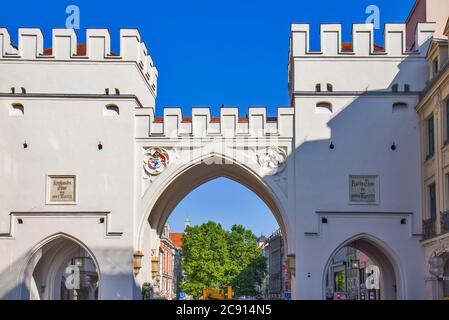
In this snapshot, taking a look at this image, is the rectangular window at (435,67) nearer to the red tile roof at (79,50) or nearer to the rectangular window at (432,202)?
the rectangular window at (432,202)

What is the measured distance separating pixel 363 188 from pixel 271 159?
3347mm

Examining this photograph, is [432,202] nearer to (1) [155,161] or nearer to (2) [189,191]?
(1) [155,161]

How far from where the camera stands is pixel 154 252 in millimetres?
27578

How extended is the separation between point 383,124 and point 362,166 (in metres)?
1.66

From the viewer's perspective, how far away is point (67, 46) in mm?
24688

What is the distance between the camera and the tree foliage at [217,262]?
64000mm

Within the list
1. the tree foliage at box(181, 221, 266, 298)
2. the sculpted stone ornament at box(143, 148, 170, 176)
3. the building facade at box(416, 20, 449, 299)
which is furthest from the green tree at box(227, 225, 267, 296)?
the building facade at box(416, 20, 449, 299)

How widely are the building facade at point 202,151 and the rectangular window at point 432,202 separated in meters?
0.52

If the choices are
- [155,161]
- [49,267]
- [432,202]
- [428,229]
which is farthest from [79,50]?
[428,229]

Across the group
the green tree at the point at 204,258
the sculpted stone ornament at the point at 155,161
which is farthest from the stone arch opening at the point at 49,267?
the green tree at the point at 204,258

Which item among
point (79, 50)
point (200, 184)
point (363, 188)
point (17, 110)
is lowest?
point (363, 188)

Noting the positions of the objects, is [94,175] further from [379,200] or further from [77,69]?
[379,200]

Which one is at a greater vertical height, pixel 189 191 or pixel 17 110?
pixel 17 110
